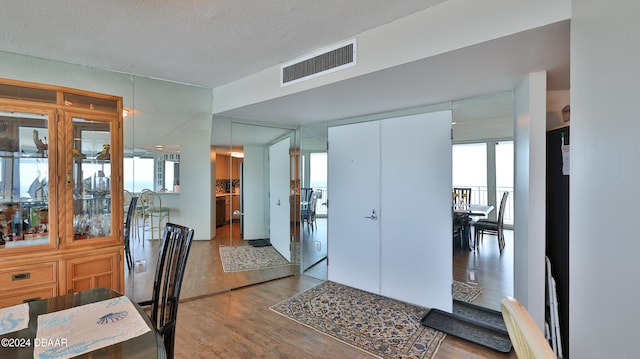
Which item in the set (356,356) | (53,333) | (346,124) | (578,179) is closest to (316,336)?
(356,356)

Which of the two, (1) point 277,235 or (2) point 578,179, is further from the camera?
(1) point 277,235

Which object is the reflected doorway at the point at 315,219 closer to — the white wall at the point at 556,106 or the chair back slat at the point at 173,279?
the white wall at the point at 556,106

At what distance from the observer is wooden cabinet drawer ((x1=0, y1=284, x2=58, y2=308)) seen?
7.87ft

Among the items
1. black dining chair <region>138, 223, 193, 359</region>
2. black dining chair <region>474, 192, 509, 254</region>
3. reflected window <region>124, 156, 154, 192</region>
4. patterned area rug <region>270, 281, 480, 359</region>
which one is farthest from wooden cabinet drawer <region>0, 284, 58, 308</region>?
black dining chair <region>474, 192, 509, 254</region>

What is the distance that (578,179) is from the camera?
1296mm

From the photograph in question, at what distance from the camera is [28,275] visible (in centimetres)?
251

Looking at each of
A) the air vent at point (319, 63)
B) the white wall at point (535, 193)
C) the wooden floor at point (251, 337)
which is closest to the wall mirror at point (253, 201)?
the wooden floor at point (251, 337)

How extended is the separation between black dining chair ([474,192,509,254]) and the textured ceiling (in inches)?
77.0

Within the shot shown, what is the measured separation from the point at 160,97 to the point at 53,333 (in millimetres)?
2707

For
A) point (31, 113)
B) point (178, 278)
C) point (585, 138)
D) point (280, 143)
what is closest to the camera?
point (585, 138)

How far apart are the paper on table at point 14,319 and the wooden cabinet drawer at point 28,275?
4.34 ft

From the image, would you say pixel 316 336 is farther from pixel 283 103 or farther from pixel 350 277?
pixel 283 103

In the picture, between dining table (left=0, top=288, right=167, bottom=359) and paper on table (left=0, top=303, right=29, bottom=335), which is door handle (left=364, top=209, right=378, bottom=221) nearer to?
dining table (left=0, top=288, right=167, bottom=359)

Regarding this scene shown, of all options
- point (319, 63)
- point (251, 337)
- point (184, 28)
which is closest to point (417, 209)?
point (319, 63)
